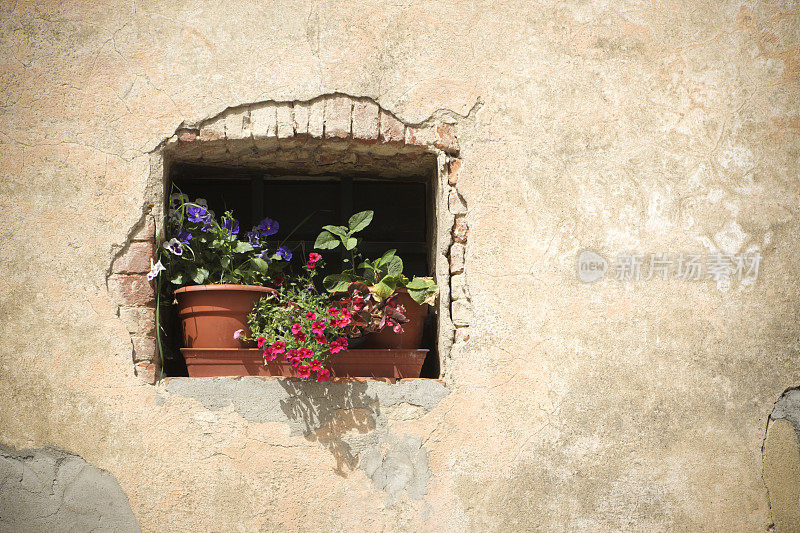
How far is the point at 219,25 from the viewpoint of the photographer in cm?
273

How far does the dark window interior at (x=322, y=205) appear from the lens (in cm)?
318

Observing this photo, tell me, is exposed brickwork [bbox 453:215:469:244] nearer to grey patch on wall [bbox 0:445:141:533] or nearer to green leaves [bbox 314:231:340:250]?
green leaves [bbox 314:231:340:250]

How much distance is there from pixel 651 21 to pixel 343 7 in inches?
51.6

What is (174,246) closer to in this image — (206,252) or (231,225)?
(206,252)

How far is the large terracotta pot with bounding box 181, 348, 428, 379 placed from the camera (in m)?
2.59

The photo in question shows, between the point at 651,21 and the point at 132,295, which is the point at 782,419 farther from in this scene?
the point at 132,295

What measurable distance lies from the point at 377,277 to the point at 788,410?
1766 mm

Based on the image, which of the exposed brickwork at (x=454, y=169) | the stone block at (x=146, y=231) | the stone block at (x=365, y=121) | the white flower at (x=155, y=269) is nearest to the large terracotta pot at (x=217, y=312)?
the white flower at (x=155, y=269)

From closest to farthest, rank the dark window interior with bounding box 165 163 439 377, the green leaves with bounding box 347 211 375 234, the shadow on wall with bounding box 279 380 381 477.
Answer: the shadow on wall with bounding box 279 380 381 477, the green leaves with bounding box 347 211 375 234, the dark window interior with bounding box 165 163 439 377

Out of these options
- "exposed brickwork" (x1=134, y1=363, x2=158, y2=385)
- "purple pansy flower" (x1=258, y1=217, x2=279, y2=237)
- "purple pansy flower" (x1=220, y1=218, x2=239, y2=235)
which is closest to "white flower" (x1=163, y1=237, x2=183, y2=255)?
"purple pansy flower" (x1=220, y1=218, x2=239, y2=235)

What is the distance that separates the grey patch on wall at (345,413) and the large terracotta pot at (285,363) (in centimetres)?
5

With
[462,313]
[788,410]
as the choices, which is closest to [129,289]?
[462,313]

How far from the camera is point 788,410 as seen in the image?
271 cm

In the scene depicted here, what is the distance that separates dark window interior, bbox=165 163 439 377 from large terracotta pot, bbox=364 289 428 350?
49 cm
